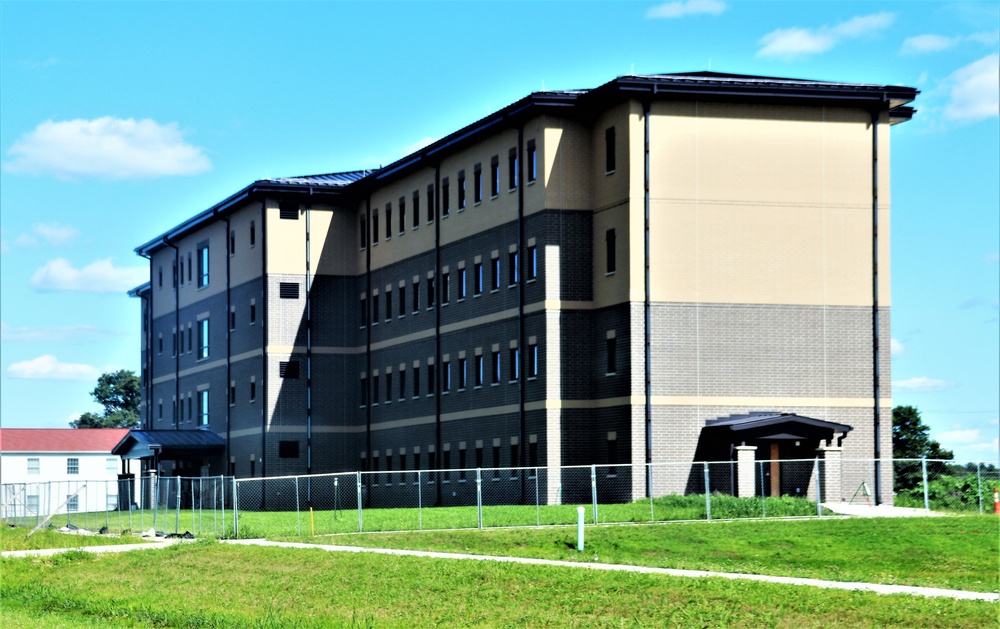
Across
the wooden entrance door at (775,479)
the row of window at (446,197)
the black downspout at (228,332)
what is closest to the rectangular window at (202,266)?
the black downspout at (228,332)

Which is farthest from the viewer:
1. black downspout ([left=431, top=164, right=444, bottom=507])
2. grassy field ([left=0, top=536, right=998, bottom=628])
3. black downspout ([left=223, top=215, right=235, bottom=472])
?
black downspout ([left=223, top=215, right=235, bottom=472])

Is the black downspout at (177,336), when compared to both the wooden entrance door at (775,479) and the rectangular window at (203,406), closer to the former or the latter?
the rectangular window at (203,406)

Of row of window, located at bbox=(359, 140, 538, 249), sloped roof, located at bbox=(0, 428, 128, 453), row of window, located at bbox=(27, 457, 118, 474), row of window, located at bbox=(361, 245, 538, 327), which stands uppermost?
row of window, located at bbox=(359, 140, 538, 249)

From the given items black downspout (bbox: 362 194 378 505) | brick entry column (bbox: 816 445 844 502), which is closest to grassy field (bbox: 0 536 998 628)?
brick entry column (bbox: 816 445 844 502)

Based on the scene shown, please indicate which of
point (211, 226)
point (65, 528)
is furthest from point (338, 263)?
point (65, 528)

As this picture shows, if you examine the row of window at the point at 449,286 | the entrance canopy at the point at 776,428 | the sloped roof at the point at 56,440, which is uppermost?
the row of window at the point at 449,286

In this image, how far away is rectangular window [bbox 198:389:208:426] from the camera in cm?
7919

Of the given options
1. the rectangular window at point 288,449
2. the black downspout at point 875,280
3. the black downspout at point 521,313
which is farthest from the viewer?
the rectangular window at point 288,449

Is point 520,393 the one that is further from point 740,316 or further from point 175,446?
point 175,446

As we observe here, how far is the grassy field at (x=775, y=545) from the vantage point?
32469 millimetres

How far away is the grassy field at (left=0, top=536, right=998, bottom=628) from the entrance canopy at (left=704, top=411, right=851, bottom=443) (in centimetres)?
1910

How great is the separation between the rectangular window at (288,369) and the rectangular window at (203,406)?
9.41 meters

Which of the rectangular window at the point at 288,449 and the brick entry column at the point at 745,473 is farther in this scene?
the rectangular window at the point at 288,449

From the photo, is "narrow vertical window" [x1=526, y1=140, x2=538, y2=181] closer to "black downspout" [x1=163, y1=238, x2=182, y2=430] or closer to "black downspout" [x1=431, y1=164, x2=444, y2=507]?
"black downspout" [x1=431, y1=164, x2=444, y2=507]
